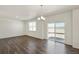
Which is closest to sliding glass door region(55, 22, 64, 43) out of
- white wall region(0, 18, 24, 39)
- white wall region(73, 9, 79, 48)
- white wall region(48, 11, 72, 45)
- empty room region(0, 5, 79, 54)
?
empty room region(0, 5, 79, 54)

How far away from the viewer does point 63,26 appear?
472 centimetres

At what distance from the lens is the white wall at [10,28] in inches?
176

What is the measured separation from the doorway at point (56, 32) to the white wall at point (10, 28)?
2.26 metres

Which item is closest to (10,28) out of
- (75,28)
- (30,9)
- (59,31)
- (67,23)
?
(30,9)

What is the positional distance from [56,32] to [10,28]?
3029 mm

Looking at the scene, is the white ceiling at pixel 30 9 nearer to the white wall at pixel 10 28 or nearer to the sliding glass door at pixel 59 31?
the white wall at pixel 10 28

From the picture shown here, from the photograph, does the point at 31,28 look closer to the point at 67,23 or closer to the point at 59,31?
the point at 59,31

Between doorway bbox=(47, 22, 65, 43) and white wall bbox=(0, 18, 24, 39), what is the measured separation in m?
2.26

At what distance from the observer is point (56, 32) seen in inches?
207

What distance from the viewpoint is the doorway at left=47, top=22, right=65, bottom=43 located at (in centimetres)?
→ 488

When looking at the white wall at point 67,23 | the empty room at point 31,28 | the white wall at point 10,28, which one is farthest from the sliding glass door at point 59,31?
the white wall at point 10,28

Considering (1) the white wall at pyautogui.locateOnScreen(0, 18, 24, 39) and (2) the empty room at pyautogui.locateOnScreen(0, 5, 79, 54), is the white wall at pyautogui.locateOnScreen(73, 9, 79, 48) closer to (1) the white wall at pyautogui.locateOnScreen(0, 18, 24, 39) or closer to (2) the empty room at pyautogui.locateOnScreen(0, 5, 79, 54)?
(2) the empty room at pyautogui.locateOnScreen(0, 5, 79, 54)

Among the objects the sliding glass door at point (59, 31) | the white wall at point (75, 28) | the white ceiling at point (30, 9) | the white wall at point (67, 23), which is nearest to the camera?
the white ceiling at point (30, 9)
